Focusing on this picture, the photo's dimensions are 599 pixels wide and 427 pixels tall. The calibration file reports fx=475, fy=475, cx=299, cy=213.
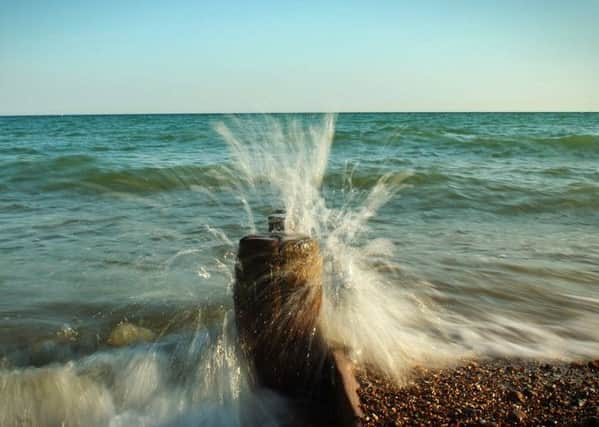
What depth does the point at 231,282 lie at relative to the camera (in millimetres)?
4633

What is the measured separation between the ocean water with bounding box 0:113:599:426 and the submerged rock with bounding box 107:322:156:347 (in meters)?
0.07

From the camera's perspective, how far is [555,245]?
5965 millimetres

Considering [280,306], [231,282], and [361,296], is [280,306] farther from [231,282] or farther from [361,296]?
[231,282]

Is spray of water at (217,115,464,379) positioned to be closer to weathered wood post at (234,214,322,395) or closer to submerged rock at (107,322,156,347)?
weathered wood post at (234,214,322,395)

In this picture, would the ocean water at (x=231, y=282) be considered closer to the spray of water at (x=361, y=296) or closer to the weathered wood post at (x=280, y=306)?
the spray of water at (x=361, y=296)

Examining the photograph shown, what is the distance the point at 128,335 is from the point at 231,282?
1.26 metres

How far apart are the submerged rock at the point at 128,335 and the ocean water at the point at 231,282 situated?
2.6 inches

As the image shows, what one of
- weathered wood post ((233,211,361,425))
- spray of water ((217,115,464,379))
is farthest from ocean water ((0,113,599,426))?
weathered wood post ((233,211,361,425))

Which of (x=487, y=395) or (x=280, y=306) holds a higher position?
(x=280, y=306)

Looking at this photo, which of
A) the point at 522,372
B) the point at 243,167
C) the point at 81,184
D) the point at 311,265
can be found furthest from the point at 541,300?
the point at 243,167

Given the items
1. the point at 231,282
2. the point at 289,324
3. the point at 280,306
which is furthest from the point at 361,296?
the point at 280,306

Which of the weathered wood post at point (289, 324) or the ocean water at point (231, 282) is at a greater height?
the weathered wood post at point (289, 324)

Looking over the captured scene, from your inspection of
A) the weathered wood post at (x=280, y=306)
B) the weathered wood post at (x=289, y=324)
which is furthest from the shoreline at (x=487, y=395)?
the weathered wood post at (x=280, y=306)

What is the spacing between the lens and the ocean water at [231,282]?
291 cm
